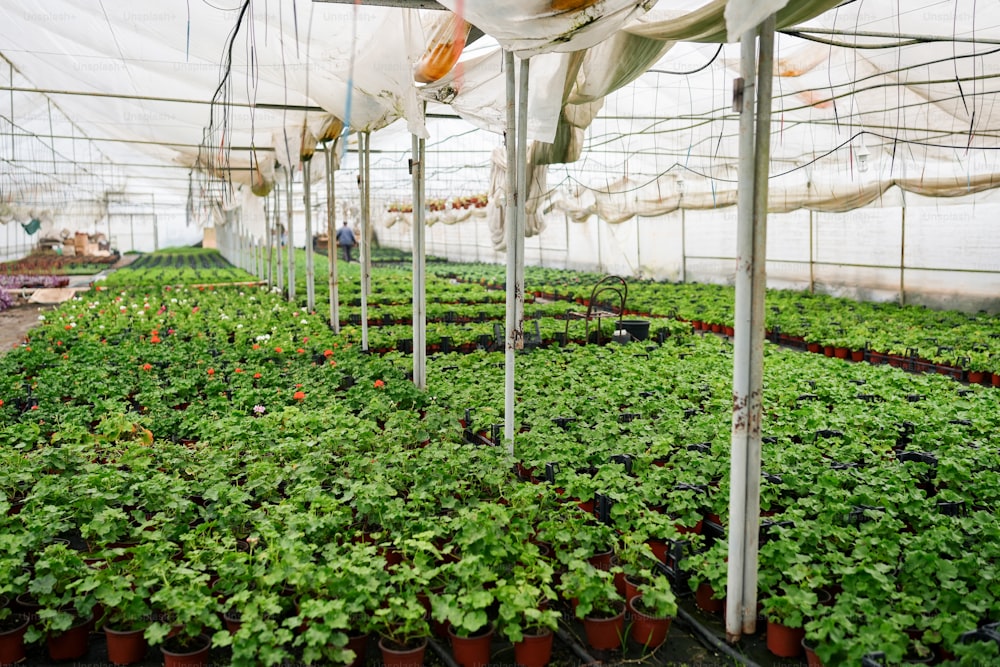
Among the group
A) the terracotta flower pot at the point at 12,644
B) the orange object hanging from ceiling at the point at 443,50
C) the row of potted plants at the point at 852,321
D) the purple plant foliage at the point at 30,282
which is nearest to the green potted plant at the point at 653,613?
the terracotta flower pot at the point at 12,644

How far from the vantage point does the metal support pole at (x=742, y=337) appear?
3053 mm

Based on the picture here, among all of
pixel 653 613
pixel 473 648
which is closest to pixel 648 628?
pixel 653 613

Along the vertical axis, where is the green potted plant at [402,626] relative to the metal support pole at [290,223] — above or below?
below

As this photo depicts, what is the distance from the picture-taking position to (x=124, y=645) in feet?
10.0

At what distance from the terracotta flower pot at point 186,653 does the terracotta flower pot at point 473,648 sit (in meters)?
1.00

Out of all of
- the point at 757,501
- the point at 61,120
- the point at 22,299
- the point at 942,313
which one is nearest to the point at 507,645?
the point at 757,501

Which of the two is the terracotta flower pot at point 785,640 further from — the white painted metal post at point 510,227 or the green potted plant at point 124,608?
the green potted plant at point 124,608

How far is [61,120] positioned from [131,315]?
5822mm

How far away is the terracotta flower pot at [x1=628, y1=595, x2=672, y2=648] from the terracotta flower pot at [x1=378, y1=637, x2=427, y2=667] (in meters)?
0.94

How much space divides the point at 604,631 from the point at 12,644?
2.49 m

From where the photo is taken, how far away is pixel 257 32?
5734 millimetres

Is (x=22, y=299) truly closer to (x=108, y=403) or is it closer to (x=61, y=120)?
(x=61, y=120)

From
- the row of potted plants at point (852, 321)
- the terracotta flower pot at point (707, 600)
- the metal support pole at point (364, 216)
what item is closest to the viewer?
the terracotta flower pot at point (707, 600)

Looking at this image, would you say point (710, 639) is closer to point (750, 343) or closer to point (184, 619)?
point (750, 343)
